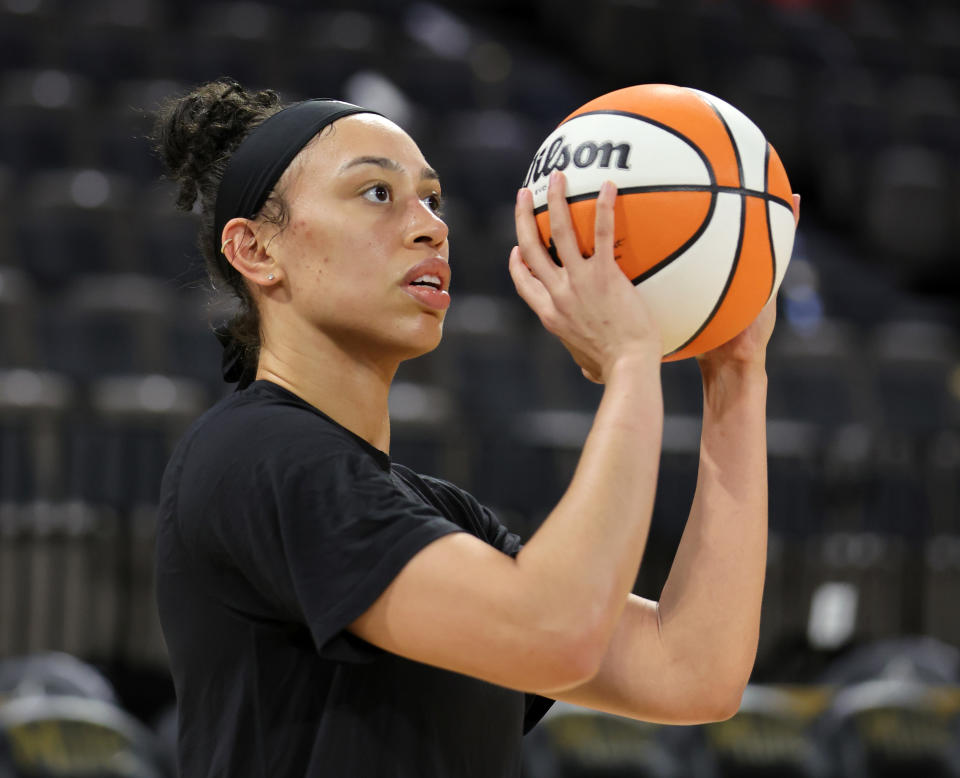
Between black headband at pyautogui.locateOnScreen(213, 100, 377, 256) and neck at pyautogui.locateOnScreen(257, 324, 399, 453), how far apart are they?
19 cm

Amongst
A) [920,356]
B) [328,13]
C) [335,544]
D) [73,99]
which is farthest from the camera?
[328,13]

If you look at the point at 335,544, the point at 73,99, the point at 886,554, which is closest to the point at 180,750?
the point at 335,544

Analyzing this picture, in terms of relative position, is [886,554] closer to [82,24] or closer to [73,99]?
[73,99]

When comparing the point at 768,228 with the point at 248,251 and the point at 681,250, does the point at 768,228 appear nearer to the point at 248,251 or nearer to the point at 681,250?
the point at 681,250

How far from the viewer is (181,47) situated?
7.70 metres

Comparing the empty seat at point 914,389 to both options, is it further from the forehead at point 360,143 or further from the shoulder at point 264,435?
the shoulder at point 264,435

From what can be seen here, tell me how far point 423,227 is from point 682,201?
0.34 meters

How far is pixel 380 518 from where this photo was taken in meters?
1.41

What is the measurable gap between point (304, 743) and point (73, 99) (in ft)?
20.5

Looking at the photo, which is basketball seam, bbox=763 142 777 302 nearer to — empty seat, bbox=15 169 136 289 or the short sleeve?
the short sleeve

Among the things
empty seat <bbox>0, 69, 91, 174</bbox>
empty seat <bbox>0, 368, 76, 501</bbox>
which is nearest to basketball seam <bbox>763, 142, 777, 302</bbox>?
empty seat <bbox>0, 368, 76, 501</bbox>

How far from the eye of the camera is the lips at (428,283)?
1677 mm

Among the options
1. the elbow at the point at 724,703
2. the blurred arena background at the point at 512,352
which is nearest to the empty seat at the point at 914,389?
the blurred arena background at the point at 512,352

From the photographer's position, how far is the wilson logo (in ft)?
5.57
